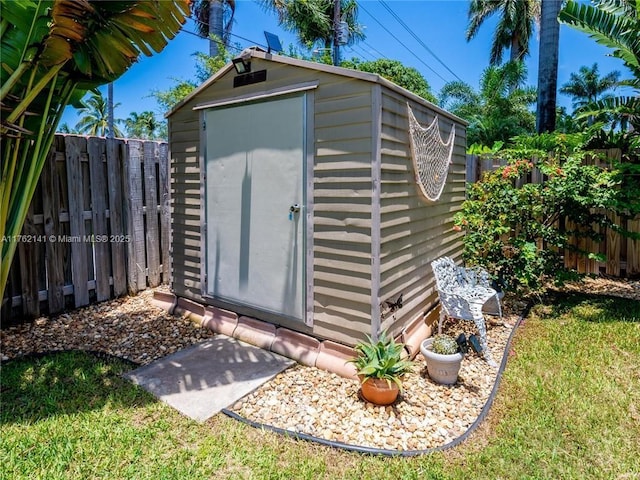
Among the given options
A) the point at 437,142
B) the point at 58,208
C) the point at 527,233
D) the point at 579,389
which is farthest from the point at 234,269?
the point at 527,233

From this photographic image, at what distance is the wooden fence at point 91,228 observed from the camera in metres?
4.25

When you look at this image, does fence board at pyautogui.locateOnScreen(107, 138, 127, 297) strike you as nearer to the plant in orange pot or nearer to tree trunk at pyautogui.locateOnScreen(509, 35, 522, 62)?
the plant in orange pot

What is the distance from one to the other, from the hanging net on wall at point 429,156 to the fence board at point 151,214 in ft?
12.1

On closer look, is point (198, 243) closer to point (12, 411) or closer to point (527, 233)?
point (12, 411)

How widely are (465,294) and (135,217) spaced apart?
426 cm

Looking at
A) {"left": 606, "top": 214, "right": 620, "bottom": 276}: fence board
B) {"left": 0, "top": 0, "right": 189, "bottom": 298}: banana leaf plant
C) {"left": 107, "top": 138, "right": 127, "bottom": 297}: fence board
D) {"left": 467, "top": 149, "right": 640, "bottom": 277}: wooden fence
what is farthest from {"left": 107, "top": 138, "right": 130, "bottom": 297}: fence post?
{"left": 606, "top": 214, "right": 620, "bottom": 276}: fence board

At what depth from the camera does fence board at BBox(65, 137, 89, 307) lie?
4.51 metres

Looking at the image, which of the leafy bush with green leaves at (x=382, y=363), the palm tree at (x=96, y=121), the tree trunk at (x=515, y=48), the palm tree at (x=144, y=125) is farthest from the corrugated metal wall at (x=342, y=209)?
the palm tree at (x=96, y=121)

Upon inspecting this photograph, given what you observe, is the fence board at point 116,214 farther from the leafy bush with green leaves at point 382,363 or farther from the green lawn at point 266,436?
the leafy bush with green leaves at point 382,363

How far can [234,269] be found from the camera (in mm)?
4039

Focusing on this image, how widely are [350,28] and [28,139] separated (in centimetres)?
1754

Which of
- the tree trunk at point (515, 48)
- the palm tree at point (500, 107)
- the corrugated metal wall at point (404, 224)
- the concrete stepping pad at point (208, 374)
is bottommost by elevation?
the concrete stepping pad at point (208, 374)

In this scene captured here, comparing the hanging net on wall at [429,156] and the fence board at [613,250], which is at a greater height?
the hanging net on wall at [429,156]

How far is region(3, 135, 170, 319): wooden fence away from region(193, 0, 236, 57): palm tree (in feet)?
30.5
